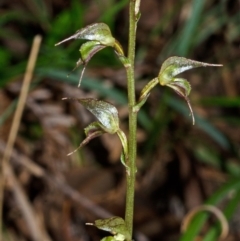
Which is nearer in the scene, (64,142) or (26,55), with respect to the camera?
(64,142)

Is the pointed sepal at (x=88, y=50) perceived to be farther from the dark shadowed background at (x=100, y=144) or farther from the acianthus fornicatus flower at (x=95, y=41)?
the dark shadowed background at (x=100, y=144)

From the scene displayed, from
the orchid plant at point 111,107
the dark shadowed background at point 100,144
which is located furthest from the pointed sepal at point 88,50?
the dark shadowed background at point 100,144

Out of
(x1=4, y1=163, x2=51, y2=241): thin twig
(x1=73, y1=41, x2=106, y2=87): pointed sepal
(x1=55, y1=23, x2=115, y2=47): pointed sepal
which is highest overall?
(x1=55, y1=23, x2=115, y2=47): pointed sepal

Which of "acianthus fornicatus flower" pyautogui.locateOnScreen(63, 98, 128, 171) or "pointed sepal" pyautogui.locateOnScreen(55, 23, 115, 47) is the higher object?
"pointed sepal" pyautogui.locateOnScreen(55, 23, 115, 47)

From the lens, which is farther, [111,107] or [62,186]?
[62,186]

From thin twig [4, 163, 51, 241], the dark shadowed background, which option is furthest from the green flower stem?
thin twig [4, 163, 51, 241]

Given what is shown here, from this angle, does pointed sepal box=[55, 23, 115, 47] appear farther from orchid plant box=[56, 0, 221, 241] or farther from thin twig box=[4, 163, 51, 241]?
thin twig box=[4, 163, 51, 241]

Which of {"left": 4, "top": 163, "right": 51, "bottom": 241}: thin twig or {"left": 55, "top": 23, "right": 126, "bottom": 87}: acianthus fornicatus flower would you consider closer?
{"left": 55, "top": 23, "right": 126, "bottom": 87}: acianthus fornicatus flower

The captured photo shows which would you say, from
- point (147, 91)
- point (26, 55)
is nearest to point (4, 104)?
point (26, 55)

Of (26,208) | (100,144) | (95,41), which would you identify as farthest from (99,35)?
(100,144)

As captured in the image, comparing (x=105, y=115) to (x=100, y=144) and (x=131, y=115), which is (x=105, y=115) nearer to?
(x=131, y=115)

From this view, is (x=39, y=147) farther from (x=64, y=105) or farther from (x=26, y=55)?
(x=26, y=55)
